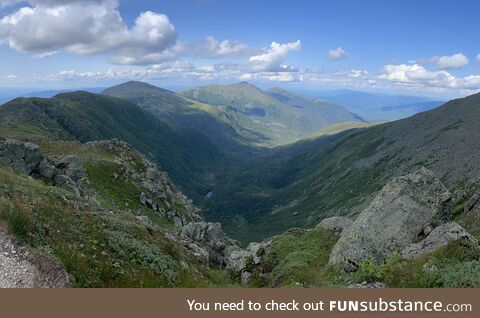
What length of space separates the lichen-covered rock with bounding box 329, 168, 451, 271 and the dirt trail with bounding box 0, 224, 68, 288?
22.3 m

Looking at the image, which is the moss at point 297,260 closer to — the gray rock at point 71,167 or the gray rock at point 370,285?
the gray rock at point 370,285

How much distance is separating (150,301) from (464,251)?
15797 millimetres

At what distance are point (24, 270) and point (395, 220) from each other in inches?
1077

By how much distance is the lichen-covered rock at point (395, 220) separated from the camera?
32156 mm

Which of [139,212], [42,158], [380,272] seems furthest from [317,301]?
[139,212]

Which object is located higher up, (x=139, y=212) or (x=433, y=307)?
(x=433, y=307)

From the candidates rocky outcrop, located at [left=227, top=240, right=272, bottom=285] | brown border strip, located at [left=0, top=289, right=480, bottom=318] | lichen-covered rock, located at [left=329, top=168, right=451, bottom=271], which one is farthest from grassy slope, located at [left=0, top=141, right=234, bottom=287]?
rocky outcrop, located at [left=227, top=240, right=272, bottom=285]

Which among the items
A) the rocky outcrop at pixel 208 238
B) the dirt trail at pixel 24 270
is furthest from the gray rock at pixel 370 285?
the rocky outcrop at pixel 208 238

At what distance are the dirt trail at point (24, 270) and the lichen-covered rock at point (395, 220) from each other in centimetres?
2232

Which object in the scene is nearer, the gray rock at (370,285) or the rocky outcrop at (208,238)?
the gray rock at (370,285)

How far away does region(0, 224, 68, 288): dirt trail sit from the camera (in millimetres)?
15969

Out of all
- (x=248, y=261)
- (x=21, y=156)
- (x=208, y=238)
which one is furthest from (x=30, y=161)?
(x=248, y=261)

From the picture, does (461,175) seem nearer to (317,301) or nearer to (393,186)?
(393,186)

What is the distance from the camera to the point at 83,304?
15.3 m
